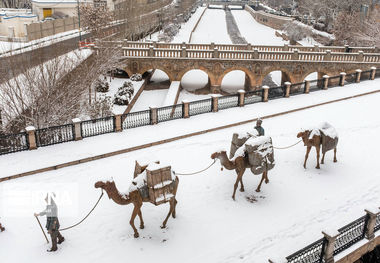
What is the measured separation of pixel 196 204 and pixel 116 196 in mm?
3044

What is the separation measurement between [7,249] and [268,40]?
2039 inches

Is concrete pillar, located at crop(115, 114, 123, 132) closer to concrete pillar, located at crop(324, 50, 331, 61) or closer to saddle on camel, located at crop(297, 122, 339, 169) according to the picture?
saddle on camel, located at crop(297, 122, 339, 169)

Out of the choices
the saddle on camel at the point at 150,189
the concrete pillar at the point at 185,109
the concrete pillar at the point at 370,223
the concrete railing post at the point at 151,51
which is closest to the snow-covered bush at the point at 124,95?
the concrete railing post at the point at 151,51

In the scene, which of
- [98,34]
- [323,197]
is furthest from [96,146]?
[98,34]

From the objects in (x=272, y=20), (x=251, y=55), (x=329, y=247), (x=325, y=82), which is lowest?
(x=329, y=247)

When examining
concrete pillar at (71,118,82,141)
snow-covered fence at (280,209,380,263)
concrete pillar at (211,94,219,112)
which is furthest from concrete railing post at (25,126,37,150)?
snow-covered fence at (280,209,380,263)

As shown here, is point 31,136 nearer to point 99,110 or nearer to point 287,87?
point 99,110

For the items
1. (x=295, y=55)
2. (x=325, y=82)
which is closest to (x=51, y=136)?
(x=325, y=82)

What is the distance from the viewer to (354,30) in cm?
4212

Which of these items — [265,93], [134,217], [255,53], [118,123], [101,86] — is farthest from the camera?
[255,53]

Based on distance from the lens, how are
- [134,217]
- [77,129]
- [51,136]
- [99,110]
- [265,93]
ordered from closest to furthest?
[134,217] → [51,136] → [77,129] → [265,93] → [99,110]

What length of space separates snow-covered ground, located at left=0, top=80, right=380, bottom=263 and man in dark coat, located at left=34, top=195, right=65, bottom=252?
26cm

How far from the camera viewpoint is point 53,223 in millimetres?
8305

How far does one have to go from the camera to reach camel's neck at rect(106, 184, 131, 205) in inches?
337
